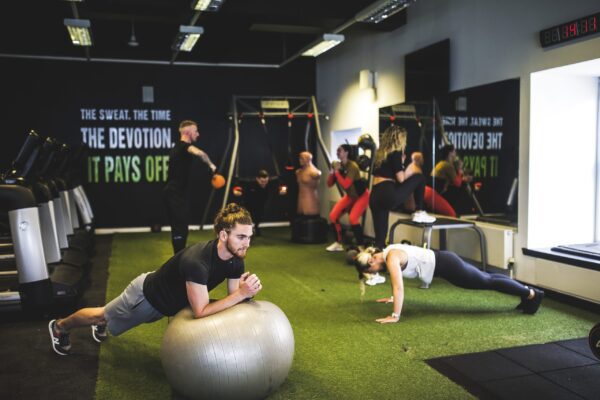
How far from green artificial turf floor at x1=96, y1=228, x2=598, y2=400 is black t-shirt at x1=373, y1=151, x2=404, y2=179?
114 centimetres

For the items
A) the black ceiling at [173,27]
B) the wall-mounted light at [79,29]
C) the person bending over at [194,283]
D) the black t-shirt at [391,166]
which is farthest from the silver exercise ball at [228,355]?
the wall-mounted light at [79,29]

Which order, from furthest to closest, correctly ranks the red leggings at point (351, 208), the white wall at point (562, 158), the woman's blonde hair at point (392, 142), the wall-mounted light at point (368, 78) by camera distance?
the wall-mounted light at point (368, 78), the red leggings at point (351, 208), the woman's blonde hair at point (392, 142), the white wall at point (562, 158)

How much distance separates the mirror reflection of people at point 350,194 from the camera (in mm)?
7070

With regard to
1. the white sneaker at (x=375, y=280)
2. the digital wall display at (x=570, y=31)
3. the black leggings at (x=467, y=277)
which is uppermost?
the digital wall display at (x=570, y=31)

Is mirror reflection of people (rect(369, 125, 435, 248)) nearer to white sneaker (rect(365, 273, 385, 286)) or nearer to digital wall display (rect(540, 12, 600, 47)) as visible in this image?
white sneaker (rect(365, 273, 385, 286))

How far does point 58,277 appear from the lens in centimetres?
464

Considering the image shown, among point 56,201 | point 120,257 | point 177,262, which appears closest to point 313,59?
point 120,257

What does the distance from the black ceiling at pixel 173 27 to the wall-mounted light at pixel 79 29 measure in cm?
18

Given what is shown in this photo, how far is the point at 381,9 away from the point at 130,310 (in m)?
4.15

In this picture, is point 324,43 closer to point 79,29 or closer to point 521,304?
point 79,29

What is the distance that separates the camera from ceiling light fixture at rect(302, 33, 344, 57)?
7.10 metres

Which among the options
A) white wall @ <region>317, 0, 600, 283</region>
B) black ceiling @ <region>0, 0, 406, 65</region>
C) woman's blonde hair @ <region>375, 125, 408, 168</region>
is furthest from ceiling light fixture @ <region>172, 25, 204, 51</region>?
woman's blonde hair @ <region>375, 125, 408, 168</region>

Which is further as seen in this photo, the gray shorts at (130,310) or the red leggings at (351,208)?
the red leggings at (351,208)

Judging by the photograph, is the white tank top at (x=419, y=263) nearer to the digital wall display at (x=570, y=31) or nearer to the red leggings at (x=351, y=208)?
the digital wall display at (x=570, y=31)
